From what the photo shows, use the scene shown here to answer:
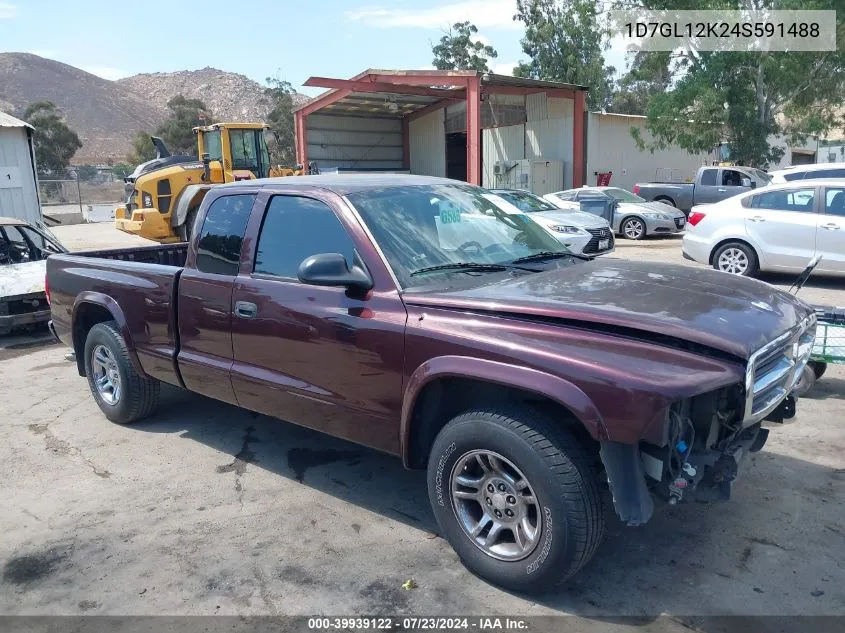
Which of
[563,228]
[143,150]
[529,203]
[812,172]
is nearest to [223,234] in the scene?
[563,228]

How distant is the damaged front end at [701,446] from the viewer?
2951 mm

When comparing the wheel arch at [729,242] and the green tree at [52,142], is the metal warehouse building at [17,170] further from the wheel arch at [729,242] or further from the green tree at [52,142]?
the green tree at [52,142]

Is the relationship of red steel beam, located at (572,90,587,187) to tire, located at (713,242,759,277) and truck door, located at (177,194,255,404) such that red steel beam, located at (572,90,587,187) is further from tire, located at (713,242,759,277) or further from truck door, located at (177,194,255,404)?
truck door, located at (177,194,255,404)

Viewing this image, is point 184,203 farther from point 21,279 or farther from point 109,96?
point 109,96

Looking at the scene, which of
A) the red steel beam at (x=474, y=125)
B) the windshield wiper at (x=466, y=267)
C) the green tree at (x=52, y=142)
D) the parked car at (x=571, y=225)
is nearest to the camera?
the windshield wiper at (x=466, y=267)

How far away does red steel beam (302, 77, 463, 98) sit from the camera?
79.0ft

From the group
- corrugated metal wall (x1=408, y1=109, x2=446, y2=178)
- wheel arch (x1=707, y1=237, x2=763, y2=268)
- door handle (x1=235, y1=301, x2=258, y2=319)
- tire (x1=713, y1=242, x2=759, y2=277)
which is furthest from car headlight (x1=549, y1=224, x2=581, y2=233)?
corrugated metal wall (x1=408, y1=109, x2=446, y2=178)

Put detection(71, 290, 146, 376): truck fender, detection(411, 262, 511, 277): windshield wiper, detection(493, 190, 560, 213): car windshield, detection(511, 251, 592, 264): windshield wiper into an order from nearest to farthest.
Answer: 1. detection(411, 262, 511, 277): windshield wiper
2. detection(511, 251, 592, 264): windshield wiper
3. detection(71, 290, 146, 376): truck fender
4. detection(493, 190, 560, 213): car windshield

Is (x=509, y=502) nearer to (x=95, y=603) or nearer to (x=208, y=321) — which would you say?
(x=95, y=603)

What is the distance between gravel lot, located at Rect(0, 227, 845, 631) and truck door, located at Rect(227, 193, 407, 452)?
1.91ft

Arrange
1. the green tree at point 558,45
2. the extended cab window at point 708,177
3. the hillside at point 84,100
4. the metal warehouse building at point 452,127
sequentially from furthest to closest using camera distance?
the hillside at point 84,100
the green tree at point 558,45
the metal warehouse building at point 452,127
the extended cab window at point 708,177

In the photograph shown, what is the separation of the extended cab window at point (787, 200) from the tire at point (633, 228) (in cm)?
761

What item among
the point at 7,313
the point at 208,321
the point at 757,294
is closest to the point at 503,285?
the point at 757,294

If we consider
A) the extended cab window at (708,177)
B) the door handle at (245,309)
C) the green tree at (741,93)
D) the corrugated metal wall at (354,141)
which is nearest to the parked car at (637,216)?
the extended cab window at (708,177)
